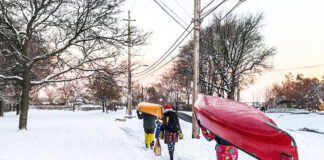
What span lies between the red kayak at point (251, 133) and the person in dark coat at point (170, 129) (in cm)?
418

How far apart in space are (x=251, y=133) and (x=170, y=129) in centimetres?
470

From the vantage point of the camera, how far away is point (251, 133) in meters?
2.06

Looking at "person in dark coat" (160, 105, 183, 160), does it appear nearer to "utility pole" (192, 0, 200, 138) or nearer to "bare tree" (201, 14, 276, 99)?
"utility pole" (192, 0, 200, 138)

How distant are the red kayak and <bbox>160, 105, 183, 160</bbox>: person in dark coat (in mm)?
4182

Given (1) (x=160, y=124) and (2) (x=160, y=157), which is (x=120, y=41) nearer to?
(1) (x=160, y=124)

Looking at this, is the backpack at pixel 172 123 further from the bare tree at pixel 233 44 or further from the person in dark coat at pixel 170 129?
the bare tree at pixel 233 44

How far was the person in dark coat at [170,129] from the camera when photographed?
6534mm

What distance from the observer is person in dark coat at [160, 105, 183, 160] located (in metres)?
6.53

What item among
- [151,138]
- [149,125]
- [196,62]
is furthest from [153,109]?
[196,62]

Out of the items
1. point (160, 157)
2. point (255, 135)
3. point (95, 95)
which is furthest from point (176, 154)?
point (95, 95)

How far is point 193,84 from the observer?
1034 centimetres

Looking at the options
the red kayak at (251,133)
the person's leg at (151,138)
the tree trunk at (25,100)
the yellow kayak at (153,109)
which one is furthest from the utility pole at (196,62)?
the tree trunk at (25,100)

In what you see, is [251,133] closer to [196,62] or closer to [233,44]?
[196,62]

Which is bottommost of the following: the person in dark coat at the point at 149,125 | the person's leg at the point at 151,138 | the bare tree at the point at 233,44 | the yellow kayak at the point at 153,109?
the person's leg at the point at 151,138
